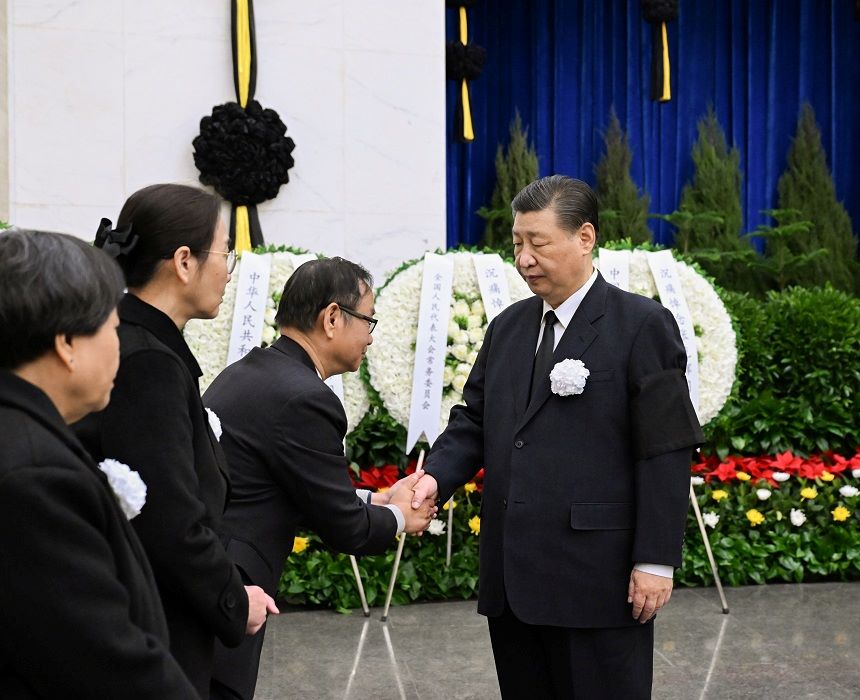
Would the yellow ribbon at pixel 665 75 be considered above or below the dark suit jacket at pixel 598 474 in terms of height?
above

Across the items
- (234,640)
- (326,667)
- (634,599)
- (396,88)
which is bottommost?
(326,667)

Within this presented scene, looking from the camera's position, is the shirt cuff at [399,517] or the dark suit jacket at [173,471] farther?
the shirt cuff at [399,517]

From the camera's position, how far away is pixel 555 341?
8.17ft

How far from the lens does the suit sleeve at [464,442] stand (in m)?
2.69

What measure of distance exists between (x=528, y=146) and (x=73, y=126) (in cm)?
489

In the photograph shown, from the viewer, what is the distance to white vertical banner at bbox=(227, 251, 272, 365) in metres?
4.21

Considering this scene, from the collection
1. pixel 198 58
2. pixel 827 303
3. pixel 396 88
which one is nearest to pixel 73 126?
pixel 198 58

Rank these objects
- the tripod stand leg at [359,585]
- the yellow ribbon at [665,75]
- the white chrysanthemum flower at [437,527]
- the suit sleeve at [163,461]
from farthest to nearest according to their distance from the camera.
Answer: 1. the yellow ribbon at [665,75]
2. the white chrysanthemum flower at [437,527]
3. the tripod stand leg at [359,585]
4. the suit sleeve at [163,461]

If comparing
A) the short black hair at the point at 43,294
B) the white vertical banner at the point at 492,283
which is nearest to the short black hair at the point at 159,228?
the short black hair at the point at 43,294

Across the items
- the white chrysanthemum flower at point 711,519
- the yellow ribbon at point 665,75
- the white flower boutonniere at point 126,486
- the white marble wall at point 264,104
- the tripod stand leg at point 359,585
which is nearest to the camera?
the white flower boutonniere at point 126,486

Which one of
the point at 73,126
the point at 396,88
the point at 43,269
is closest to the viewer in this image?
the point at 43,269

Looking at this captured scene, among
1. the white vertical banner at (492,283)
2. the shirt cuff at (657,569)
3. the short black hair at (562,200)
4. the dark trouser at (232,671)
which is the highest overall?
the short black hair at (562,200)

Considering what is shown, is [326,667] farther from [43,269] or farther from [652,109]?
[652,109]

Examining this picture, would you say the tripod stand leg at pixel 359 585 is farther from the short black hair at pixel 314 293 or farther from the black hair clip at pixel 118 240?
the black hair clip at pixel 118 240
